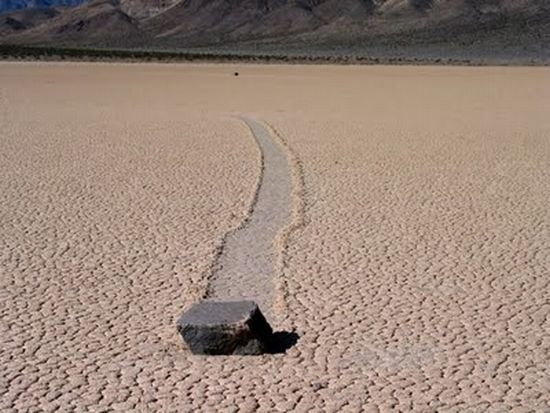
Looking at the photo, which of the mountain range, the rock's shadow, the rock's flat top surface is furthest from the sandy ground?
the mountain range

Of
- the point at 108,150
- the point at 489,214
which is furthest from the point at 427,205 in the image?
the point at 108,150

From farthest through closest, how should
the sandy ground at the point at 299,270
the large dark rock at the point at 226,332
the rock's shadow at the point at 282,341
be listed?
the rock's shadow at the point at 282,341, the large dark rock at the point at 226,332, the sandy ground at the point at 299,270

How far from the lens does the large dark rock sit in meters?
5.30

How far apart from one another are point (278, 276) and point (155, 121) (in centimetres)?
1394

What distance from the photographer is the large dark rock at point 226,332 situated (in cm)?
530

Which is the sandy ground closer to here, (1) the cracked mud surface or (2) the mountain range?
(1) the cracked mud surface

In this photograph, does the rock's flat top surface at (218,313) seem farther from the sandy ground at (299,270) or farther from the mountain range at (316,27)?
the mountain range at (316,27)

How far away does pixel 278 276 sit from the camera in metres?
7.00

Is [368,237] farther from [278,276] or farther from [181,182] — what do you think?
[181,182]

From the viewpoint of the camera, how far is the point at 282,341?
18.5 feet

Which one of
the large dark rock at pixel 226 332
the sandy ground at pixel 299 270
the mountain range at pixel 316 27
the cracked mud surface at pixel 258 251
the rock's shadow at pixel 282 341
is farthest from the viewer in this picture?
the mountain range at pixel 316 27

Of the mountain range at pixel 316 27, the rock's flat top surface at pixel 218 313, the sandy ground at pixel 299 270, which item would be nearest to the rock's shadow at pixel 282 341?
the sandy ground at pixel 299 270

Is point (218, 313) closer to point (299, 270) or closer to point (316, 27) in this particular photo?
point (299, 270)

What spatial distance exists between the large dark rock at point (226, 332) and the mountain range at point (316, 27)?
78347 mm
